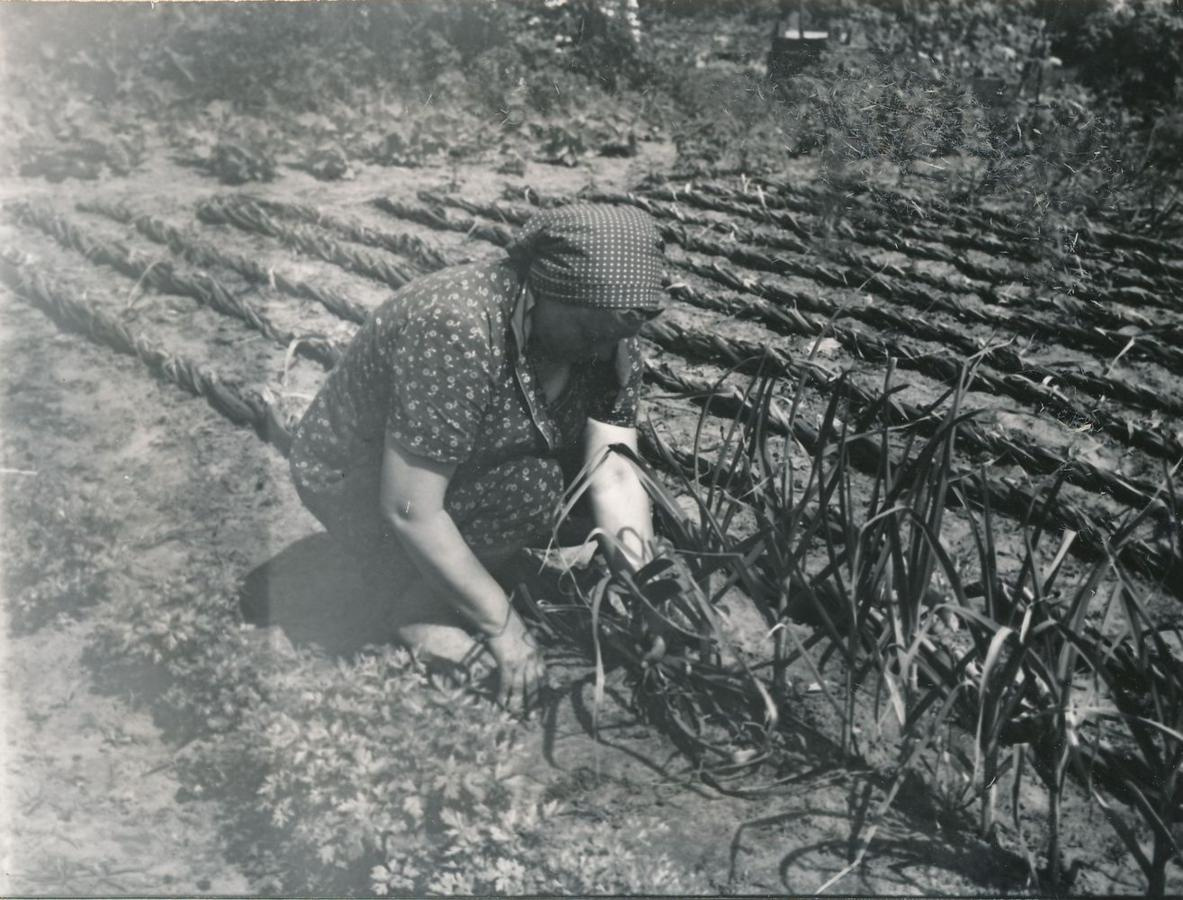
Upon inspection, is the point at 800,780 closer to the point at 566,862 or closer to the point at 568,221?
the point at 566,862

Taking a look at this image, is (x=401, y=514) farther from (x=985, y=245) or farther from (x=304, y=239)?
(x=985, y=245)

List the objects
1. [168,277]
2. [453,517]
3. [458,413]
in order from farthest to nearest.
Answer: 1. [168,277]
2. [453,517]
3. [458,413]

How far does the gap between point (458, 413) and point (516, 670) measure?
0.55 meters

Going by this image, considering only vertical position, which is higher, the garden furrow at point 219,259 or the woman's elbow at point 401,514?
the woman's elbow at point 401,514

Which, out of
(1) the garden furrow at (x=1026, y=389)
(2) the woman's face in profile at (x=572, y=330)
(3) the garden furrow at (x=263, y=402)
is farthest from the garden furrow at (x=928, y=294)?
(2) the woman's face in profile at (x=572, y=330)

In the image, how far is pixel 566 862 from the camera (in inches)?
69.3

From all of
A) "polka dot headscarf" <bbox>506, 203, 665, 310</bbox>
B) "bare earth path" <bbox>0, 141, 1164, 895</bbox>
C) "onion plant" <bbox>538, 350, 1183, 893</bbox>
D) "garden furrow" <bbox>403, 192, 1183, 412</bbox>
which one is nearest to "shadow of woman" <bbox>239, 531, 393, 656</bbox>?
"bare earth path" <bbox>0, 141, 1164, 895</bbox>

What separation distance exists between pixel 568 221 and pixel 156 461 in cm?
183

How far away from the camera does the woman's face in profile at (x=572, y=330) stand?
6.37 ft

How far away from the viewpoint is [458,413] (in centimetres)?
196

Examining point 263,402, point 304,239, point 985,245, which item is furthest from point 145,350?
point 985,245

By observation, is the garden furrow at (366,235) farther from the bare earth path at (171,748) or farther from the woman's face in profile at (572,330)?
the woman's face in profile at (572,330)

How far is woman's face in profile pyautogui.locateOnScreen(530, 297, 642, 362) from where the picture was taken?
1.94 meters

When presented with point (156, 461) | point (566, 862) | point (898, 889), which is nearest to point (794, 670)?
point (898, 889)
